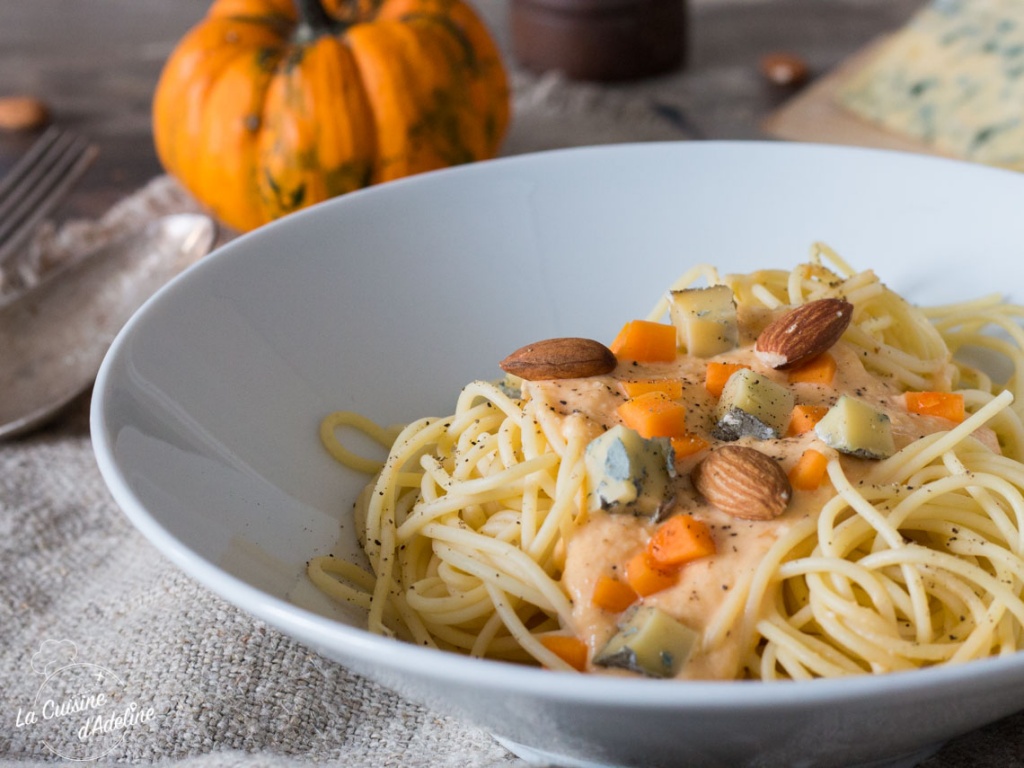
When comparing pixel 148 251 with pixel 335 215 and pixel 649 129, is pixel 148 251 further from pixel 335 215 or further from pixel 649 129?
pixel 649 129

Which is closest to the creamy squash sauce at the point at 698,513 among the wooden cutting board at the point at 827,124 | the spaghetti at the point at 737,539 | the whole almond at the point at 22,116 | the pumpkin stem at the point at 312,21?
the spaghetti at the point at 737,539

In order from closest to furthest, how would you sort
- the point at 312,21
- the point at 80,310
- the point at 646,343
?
the point at 646,343
the point at 80,310
the point at 312,21

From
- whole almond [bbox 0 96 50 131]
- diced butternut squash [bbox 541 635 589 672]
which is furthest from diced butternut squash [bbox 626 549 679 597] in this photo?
whole almond [bbox 0 96 50 131]

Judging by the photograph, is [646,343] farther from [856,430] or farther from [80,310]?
[80,310]

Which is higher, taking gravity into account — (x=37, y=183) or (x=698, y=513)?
(x=698, y=513)

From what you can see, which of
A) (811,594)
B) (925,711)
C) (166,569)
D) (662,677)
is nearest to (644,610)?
(662,677)

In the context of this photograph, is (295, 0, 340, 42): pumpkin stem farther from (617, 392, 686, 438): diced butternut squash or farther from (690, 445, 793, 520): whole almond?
(690, 445, 793, 520): whole almond

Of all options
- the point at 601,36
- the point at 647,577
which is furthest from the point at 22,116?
the point at 647,577
